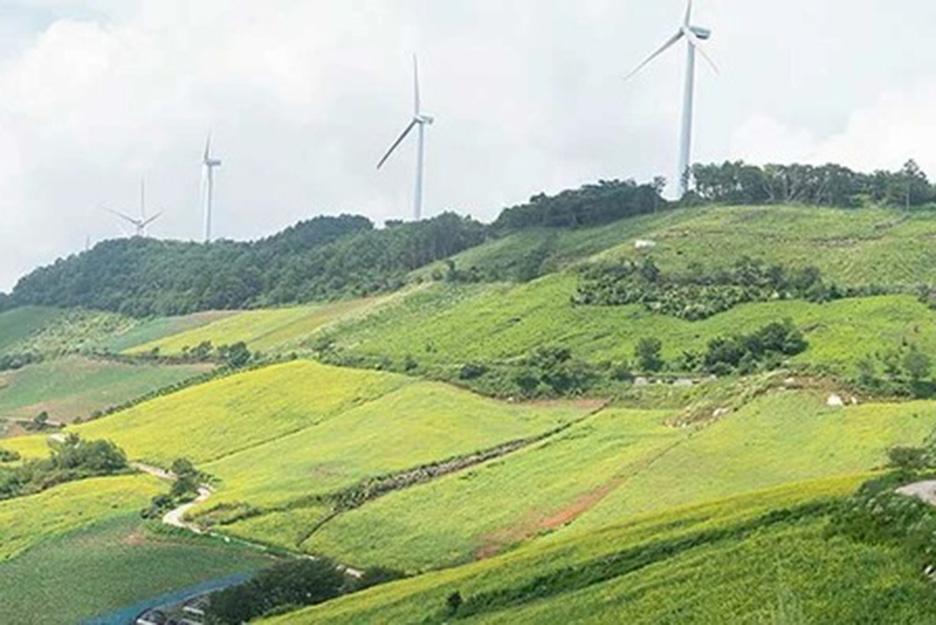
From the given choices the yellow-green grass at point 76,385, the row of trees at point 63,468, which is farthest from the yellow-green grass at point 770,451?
the yellow-green grass at point 76,385

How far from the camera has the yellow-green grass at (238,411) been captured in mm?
124562

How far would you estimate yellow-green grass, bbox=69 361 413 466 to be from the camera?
125 meters

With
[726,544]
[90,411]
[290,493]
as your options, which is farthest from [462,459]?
[90,411]

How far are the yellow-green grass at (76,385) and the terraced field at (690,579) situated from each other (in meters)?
104

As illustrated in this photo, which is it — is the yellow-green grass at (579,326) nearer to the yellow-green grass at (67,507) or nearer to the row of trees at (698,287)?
the row of trees at (698,287)

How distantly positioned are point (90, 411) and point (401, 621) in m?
112

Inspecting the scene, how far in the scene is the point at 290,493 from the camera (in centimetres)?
9712

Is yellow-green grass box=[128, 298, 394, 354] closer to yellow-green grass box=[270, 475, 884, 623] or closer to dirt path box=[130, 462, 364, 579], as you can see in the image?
dirt path box=[130, 462, 364, 579]

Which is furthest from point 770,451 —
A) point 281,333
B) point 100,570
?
point 281,333

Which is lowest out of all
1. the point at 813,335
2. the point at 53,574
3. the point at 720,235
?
the point at 53,574

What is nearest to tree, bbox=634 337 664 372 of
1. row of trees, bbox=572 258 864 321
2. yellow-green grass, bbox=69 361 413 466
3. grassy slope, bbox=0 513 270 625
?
row of trees, bbox=572 258 864 321

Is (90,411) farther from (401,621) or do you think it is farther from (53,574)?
(401,621)

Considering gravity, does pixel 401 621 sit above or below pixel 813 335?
below

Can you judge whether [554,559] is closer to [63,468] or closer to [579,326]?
[63,468]
